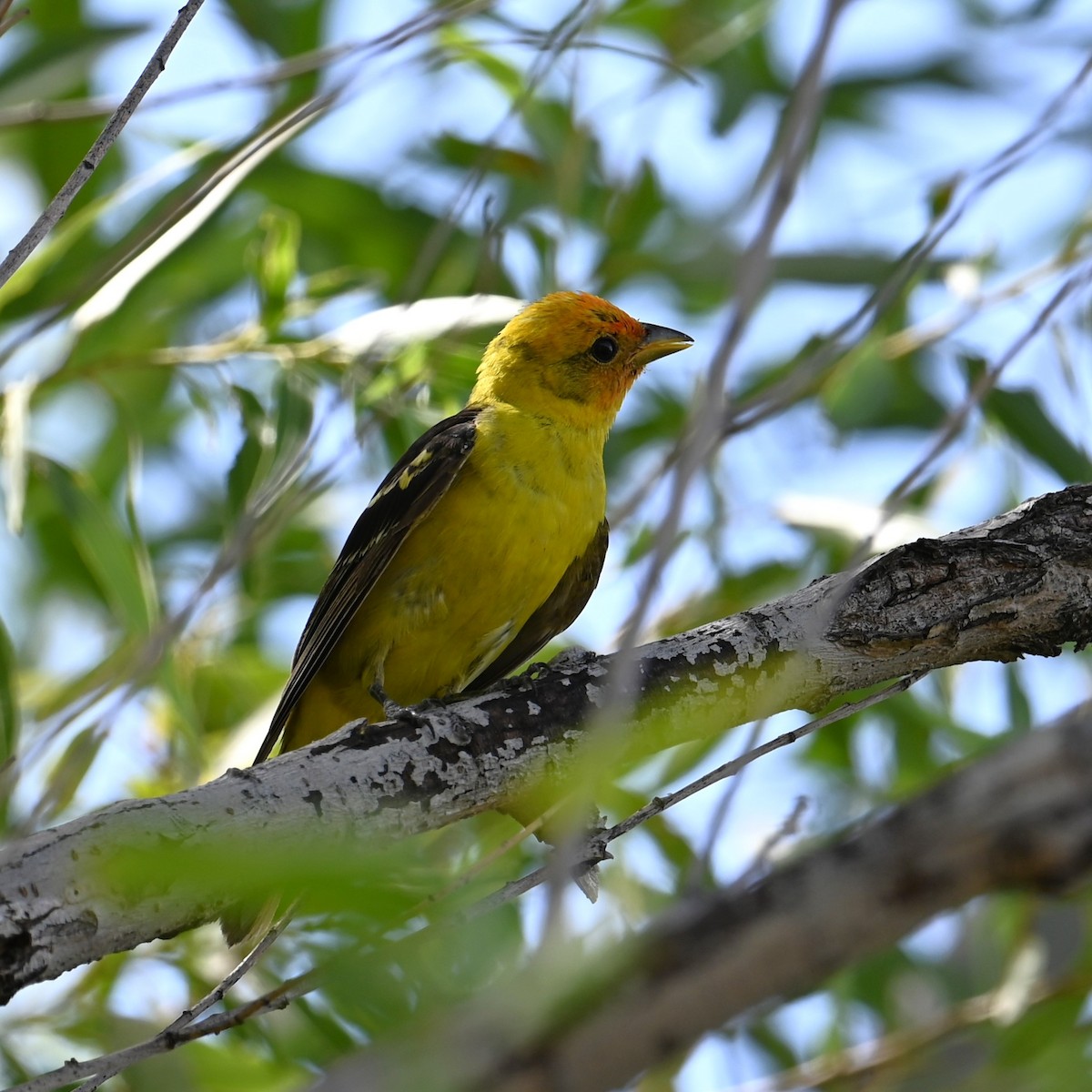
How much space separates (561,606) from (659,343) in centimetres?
146

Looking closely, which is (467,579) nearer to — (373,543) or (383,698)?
(373,543)

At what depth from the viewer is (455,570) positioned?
4.94m

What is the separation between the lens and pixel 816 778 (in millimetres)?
6121

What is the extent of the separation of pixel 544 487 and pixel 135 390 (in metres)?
3.11

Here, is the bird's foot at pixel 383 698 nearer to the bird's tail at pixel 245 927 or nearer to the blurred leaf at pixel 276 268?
the bird's tail at pixel 245 927

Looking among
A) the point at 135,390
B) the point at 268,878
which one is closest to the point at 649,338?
the point at 135,390

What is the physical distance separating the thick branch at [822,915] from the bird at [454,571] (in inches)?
148

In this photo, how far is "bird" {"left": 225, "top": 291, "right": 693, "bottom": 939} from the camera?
4922 mm

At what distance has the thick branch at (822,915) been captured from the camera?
1040mm

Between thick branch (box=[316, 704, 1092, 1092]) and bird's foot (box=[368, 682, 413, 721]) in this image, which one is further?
bird's foot (box=[368, 682, 413, 721])

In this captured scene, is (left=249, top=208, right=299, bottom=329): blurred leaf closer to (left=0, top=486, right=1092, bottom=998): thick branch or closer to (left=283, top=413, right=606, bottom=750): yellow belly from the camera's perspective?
(left=283, top=413, right=606, bottom=750): yellow belly

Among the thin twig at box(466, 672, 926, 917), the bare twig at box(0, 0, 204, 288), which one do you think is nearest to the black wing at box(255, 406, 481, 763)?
the thin twig at box(466, 672, 926, 917)

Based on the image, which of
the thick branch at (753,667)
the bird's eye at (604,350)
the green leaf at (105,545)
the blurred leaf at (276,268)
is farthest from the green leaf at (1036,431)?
the green leaf at (105,545)

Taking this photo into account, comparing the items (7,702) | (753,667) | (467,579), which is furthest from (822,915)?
(467,579)
